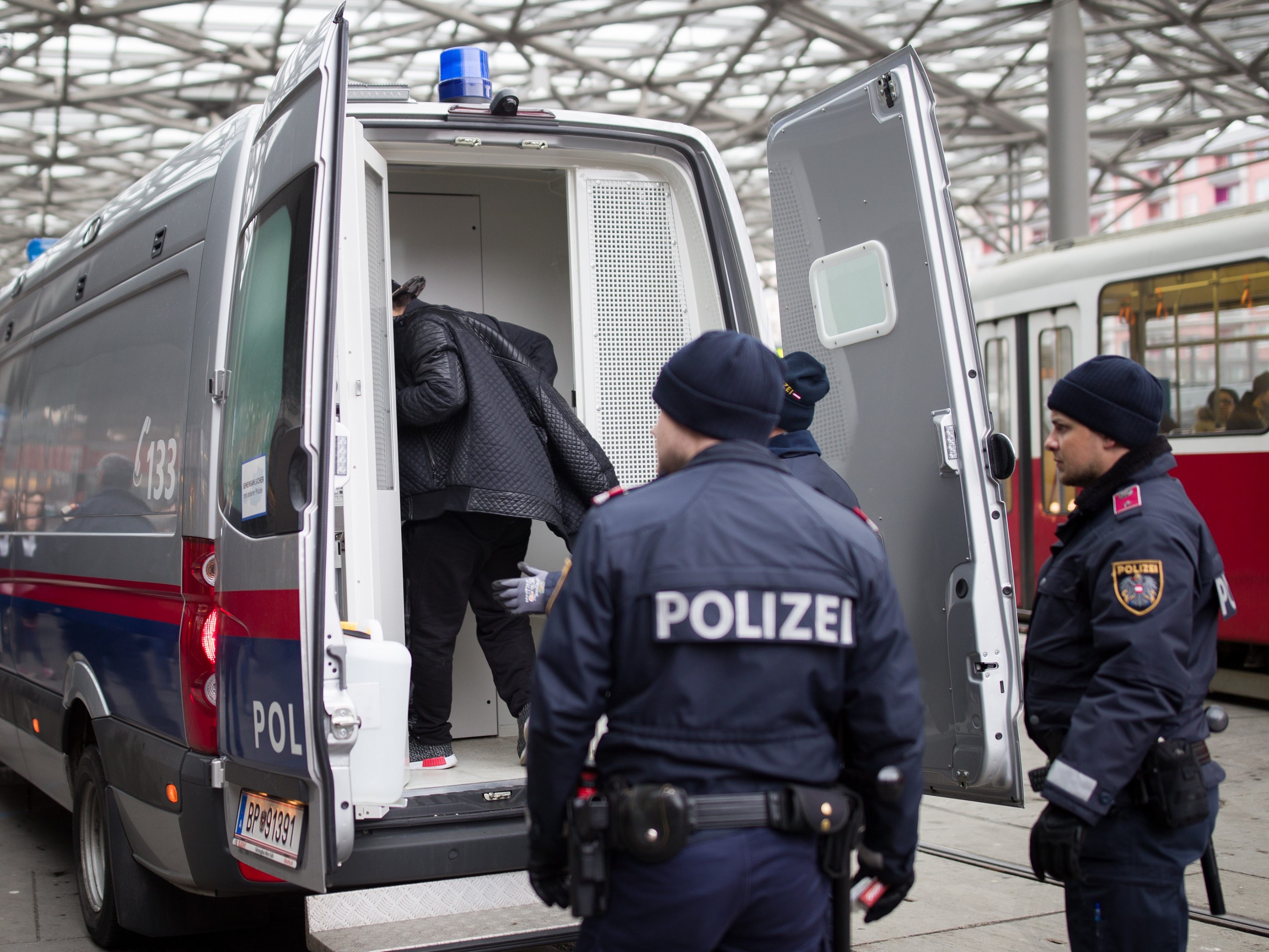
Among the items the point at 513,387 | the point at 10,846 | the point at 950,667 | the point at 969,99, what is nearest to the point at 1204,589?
the point at 950,667

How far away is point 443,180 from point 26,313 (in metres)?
1.97

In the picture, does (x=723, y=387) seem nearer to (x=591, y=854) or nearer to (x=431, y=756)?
(x=591, y=854)

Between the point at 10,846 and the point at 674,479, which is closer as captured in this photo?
the point at 674,479

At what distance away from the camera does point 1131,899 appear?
2666 millimetres

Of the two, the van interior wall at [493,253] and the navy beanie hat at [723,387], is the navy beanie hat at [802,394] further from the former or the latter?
the van interior wall at [493,253]

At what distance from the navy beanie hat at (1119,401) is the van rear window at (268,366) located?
1836mm

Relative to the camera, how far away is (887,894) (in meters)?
2.42

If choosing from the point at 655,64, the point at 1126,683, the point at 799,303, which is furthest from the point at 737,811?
the point at 655,64

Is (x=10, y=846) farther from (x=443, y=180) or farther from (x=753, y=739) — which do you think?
(x=753, y=739)

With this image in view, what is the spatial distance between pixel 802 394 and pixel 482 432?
46.7 inches

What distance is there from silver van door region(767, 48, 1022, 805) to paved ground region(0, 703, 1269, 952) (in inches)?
37.7

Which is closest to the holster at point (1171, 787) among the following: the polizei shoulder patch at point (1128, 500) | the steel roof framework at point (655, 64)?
the polizei shoulder patch at point (1128, 500)

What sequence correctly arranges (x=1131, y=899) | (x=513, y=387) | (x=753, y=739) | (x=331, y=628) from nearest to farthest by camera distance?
(x=753, y=739) → (x=1131, y=899) → (x=331, y=628) → (x=513, y=387)

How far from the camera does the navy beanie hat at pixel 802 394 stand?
389 cm
